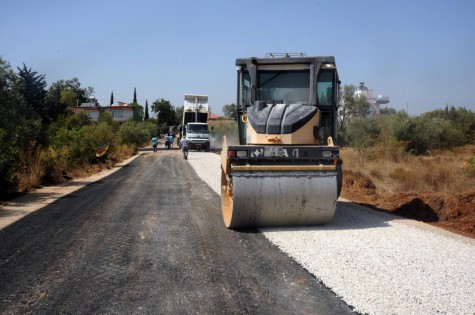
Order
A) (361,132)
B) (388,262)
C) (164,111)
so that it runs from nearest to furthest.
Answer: (388,262), (361,132), (164,111)

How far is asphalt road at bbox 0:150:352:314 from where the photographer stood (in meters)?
4.31

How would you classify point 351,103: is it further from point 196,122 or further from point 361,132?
point 361,132

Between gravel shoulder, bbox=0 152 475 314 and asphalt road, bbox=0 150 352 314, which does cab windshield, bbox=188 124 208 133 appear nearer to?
asphalt road, bbox=0 150 352 314

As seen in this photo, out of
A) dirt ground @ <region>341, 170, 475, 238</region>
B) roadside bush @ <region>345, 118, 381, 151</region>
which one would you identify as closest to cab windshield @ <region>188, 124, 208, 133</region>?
roadside bush @ <region>345, 118, 381, 151</region>

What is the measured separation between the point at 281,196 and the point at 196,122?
107 ft

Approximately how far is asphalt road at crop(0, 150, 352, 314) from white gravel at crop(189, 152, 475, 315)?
0.29 meters

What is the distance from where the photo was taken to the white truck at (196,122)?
38375mm

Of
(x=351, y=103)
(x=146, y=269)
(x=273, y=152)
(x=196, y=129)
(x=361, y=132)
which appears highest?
(x=351, y=103)

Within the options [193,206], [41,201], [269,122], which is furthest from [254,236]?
[41,201]

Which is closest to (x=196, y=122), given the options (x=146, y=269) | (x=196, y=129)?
(x=196, y=129)

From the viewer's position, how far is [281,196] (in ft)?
23.8

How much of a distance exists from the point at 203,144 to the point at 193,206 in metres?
28.3

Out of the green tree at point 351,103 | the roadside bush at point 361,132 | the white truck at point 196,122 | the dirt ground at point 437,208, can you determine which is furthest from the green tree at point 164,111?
the dirt ground at point 437,208

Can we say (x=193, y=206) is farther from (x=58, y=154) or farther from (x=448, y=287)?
(x=58, y=154)
